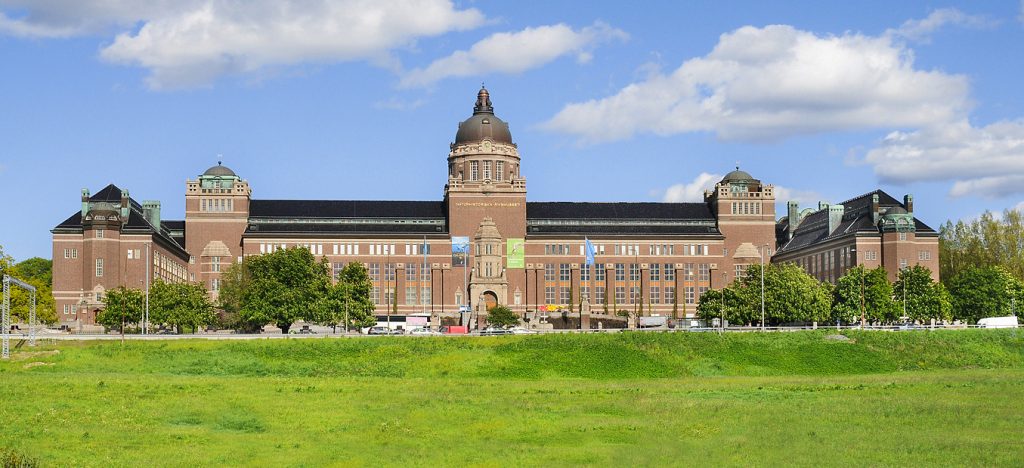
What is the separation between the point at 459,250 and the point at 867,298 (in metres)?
61.9

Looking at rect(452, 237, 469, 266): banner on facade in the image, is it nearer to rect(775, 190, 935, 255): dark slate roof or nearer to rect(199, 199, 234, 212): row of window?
rect(199, 199, 234, 212): row of window

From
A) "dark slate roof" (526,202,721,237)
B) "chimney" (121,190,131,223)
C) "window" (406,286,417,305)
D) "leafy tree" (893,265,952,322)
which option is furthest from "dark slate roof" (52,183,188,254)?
"leafy tree" (893,265,952,322)

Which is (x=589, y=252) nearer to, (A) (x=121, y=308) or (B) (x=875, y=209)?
(B) (x=875, y=209)

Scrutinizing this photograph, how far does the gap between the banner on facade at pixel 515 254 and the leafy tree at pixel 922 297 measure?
5759 centimetres

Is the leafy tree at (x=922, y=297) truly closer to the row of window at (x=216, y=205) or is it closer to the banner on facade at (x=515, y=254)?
the banner on facade at (x=515, y=254)

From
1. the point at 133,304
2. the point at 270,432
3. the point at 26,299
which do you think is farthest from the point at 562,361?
the point at 26,299

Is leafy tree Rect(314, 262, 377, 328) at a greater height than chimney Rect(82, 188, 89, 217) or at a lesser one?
lesser

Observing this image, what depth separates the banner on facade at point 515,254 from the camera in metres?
182

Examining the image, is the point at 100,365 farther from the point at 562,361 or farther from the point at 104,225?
the point at 104,225

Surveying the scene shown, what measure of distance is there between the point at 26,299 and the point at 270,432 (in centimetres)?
10671

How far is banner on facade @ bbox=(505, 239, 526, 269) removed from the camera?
182 meters

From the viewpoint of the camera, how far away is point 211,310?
135250 mm

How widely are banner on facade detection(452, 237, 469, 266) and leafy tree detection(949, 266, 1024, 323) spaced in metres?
67.5

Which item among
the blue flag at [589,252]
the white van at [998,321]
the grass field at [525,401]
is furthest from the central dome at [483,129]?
the grass field at [525,401]
